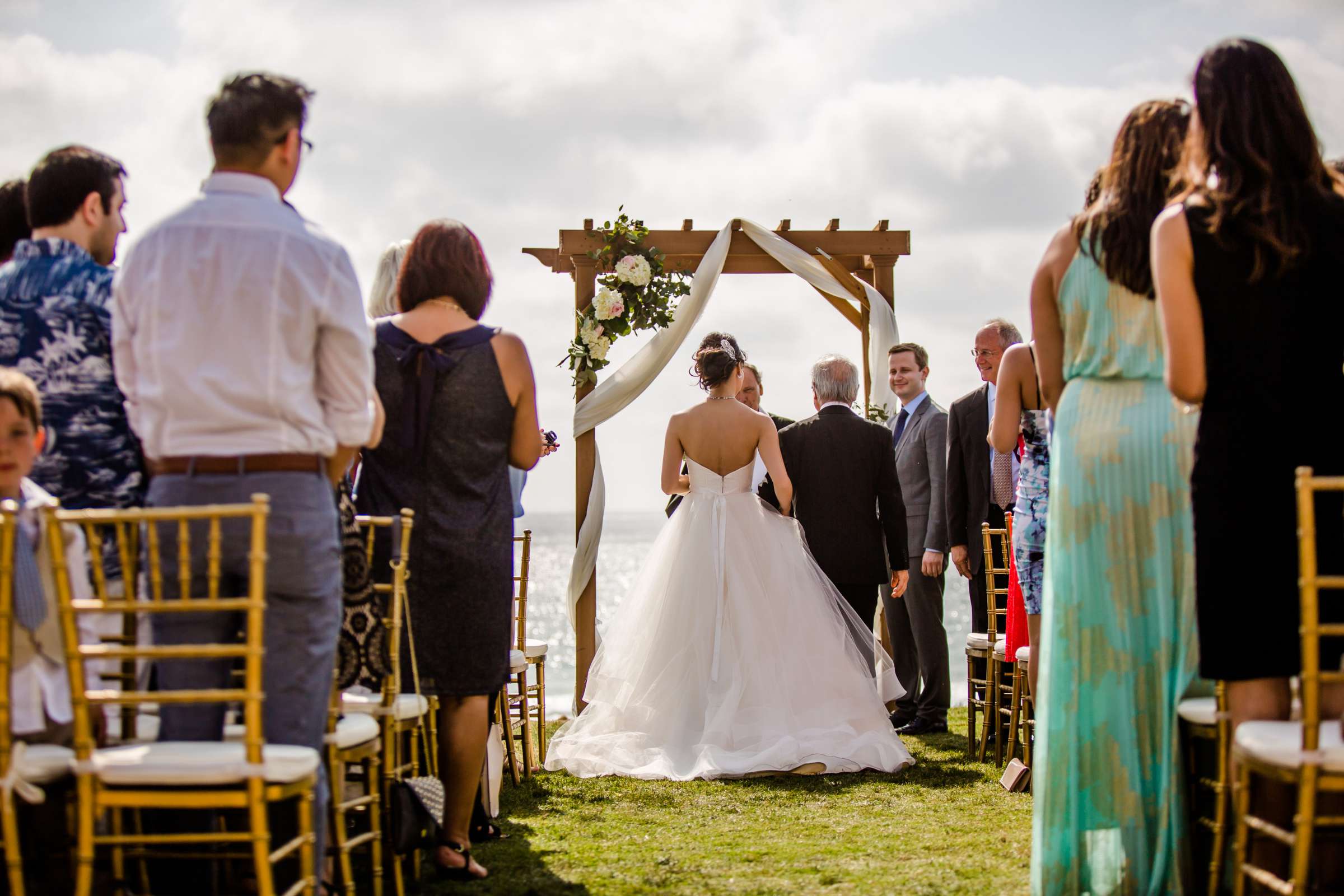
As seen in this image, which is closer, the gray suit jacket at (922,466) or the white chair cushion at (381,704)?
the white chair cushion at (381,704)

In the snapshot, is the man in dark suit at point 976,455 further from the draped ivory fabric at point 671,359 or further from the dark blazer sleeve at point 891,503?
the draped ivory fabric at point 671,359

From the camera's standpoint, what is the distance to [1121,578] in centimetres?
292

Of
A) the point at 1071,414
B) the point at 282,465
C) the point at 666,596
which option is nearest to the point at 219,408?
the point at 282,465

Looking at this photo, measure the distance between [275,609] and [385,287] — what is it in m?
1.98

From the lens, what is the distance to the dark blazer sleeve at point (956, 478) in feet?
20.4

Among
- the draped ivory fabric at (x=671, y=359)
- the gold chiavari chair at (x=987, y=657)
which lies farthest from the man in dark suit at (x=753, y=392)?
the gold chiavari chair at (x=987, y=657)

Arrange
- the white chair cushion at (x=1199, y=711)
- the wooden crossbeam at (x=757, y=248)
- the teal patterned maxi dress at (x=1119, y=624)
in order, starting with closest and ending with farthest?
the white chair cushion at (x=1199, y=711)
the teal patterned maxi dress at (x=1119, y=624)
the wooden crossbeam at (x=757, y=248)

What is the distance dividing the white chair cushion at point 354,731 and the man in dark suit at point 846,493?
3781 millimetres

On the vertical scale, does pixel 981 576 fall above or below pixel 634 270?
below

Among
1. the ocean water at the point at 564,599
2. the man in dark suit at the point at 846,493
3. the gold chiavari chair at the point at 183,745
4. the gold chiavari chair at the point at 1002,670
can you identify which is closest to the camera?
the gold chiavari chair at the point at 183,745

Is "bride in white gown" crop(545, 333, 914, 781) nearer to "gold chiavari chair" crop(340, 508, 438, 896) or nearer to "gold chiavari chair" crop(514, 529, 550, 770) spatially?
"gold chiavari chair" crop(514, 529, 550, 770)

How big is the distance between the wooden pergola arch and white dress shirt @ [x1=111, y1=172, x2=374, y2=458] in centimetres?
492

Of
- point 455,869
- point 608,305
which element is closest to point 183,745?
point 455,869

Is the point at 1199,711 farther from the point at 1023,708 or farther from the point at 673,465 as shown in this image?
the point at 673,465
